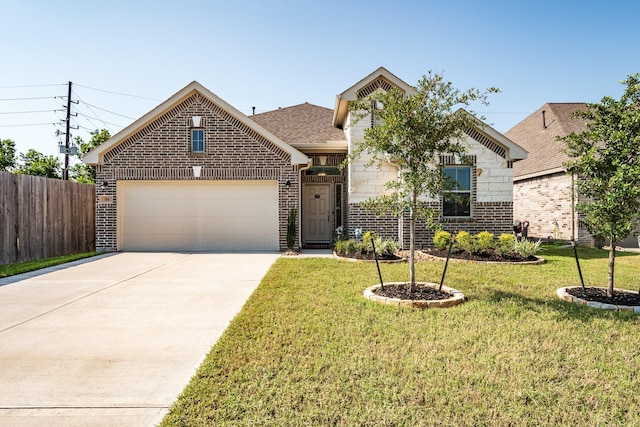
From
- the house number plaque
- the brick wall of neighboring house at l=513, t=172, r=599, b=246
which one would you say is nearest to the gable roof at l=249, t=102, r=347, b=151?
the house number plaque

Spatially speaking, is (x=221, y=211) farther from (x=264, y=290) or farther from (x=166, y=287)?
(x=264, y=290)

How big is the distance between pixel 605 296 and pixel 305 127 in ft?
35.8

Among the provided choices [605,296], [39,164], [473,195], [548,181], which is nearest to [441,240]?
[473,195]

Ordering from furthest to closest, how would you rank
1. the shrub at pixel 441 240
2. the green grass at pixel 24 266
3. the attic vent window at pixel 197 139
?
the attic vent window at pixel 197 139
the shrub at pixel 441 240
the green grass at pixel 24 266

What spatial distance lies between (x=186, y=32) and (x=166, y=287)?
720 cm

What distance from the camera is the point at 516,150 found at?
11.5 m

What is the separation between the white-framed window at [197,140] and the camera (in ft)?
39.9

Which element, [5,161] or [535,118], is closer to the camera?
[535,118]

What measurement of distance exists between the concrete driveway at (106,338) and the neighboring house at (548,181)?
38.2ft

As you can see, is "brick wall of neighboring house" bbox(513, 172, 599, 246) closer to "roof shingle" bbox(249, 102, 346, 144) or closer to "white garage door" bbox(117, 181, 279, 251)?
"roof shingle" bbox(249, 102, 346, 144)

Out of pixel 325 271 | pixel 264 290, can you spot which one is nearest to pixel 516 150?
pixel 325 271

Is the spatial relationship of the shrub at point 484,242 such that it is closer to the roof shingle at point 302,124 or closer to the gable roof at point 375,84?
the gable roof at point 375,84

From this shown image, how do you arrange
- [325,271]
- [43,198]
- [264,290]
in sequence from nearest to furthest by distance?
[264,290] < [325,271] < [43,198]

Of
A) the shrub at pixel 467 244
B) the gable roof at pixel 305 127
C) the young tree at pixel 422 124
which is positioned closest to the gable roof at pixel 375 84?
the gable roof at pixel 305 127
